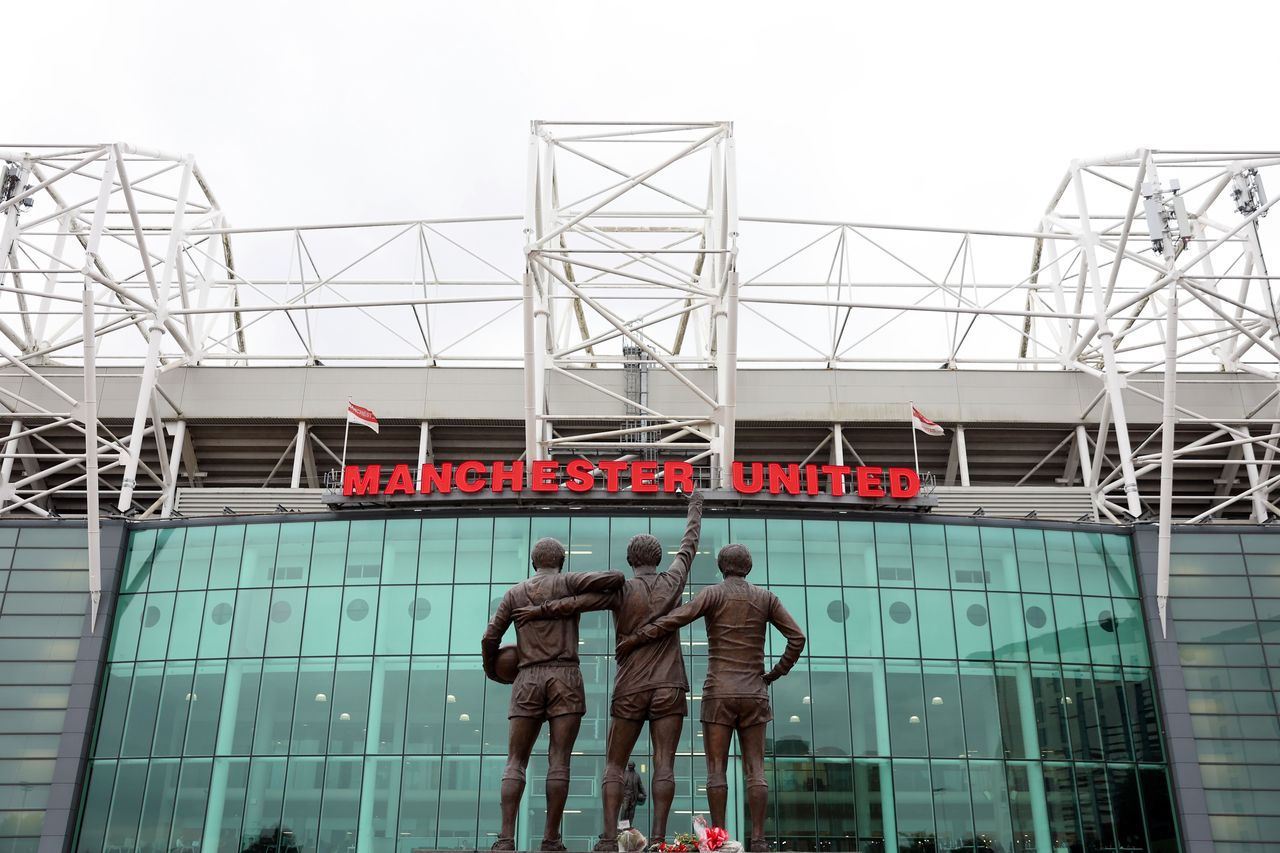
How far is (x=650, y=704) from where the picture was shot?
15617mm

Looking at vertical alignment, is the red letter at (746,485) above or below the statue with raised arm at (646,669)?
above

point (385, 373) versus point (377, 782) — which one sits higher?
point (385, 373)

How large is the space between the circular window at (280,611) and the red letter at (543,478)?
7952mm

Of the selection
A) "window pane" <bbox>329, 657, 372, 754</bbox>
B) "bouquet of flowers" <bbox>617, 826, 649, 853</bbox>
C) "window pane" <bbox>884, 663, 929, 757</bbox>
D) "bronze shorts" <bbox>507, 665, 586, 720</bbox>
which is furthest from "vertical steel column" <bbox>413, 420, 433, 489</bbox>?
"bouquet of flowers" <bbox>617, 826, 649, 853</bbox>

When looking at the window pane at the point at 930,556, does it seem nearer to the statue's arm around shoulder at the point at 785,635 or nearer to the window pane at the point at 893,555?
the window pane at the point at 893,555

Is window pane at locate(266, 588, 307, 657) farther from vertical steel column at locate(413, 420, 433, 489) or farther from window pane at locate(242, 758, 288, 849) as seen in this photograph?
vertical steel column at locate(413, 420, 433, 489)

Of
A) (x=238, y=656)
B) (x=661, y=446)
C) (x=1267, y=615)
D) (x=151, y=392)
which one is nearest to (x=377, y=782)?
(x=238, y=656)

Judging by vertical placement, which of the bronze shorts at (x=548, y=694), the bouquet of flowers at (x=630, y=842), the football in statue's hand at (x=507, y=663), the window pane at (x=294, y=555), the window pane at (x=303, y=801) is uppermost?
the window pane at (x=294, y=555)

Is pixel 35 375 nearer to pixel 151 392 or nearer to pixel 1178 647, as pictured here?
pixel 151 392

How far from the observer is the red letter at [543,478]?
117ft

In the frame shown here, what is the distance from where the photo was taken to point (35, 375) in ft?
135

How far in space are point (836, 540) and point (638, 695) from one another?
20719 mm

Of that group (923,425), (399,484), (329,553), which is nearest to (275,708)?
(329,553)

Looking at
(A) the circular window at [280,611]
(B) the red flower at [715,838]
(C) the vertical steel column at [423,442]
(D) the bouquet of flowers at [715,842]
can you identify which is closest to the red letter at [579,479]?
(A) the circular window at [280,611]
